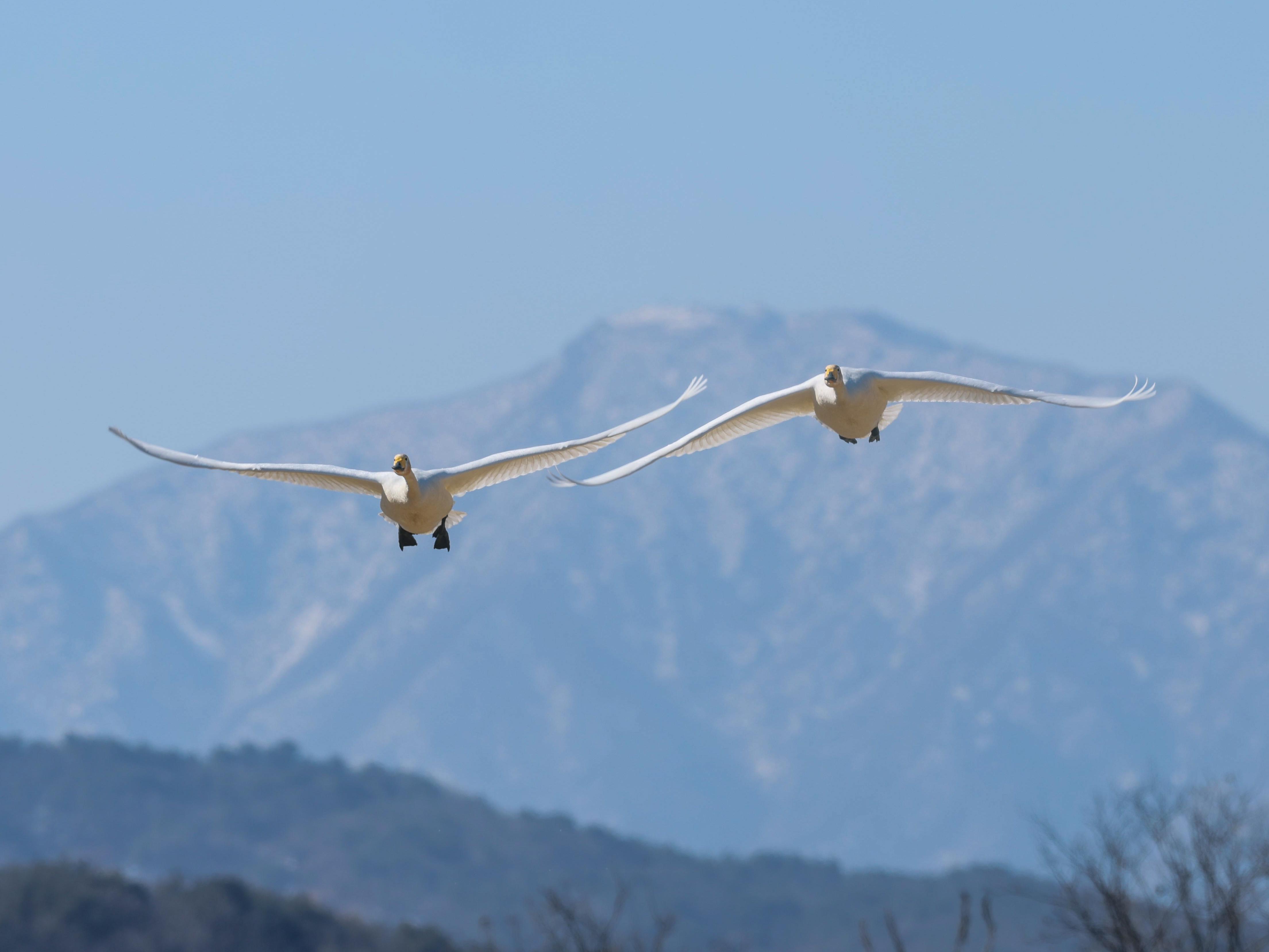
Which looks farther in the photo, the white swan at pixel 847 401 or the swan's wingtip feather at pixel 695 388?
the white swan at pixel 847 401

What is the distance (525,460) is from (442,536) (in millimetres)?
1866

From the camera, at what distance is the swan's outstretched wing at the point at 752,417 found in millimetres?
32781

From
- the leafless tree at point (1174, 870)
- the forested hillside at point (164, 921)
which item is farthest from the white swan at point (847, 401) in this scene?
the forested hillside at point (164, 921)

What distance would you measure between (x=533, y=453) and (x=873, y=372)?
5249 millimetres

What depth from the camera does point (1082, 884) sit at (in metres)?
83.3

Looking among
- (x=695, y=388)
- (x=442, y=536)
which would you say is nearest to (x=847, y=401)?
(x=695, y=388)

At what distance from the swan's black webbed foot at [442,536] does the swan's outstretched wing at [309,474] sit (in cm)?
97

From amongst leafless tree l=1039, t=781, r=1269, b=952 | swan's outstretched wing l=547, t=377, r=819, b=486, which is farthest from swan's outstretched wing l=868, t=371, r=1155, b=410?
leafless tree l=1039, t=781, r=1269, b=952

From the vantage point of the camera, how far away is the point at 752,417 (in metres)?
33.8

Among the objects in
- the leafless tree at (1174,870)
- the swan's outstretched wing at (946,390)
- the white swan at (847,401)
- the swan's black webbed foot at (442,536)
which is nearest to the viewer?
the swan's black webbed foot at (442,536)

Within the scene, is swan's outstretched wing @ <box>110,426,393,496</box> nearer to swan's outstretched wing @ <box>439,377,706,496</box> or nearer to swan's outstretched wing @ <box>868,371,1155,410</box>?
swan's outstretched wing @ <box>439,377,706,496</box>

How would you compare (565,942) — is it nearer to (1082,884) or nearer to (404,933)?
(1082,884)

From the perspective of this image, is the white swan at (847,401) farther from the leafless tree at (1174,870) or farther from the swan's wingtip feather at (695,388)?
the leafless tree at (1174,870)

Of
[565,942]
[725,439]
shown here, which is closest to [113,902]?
[565,942]
